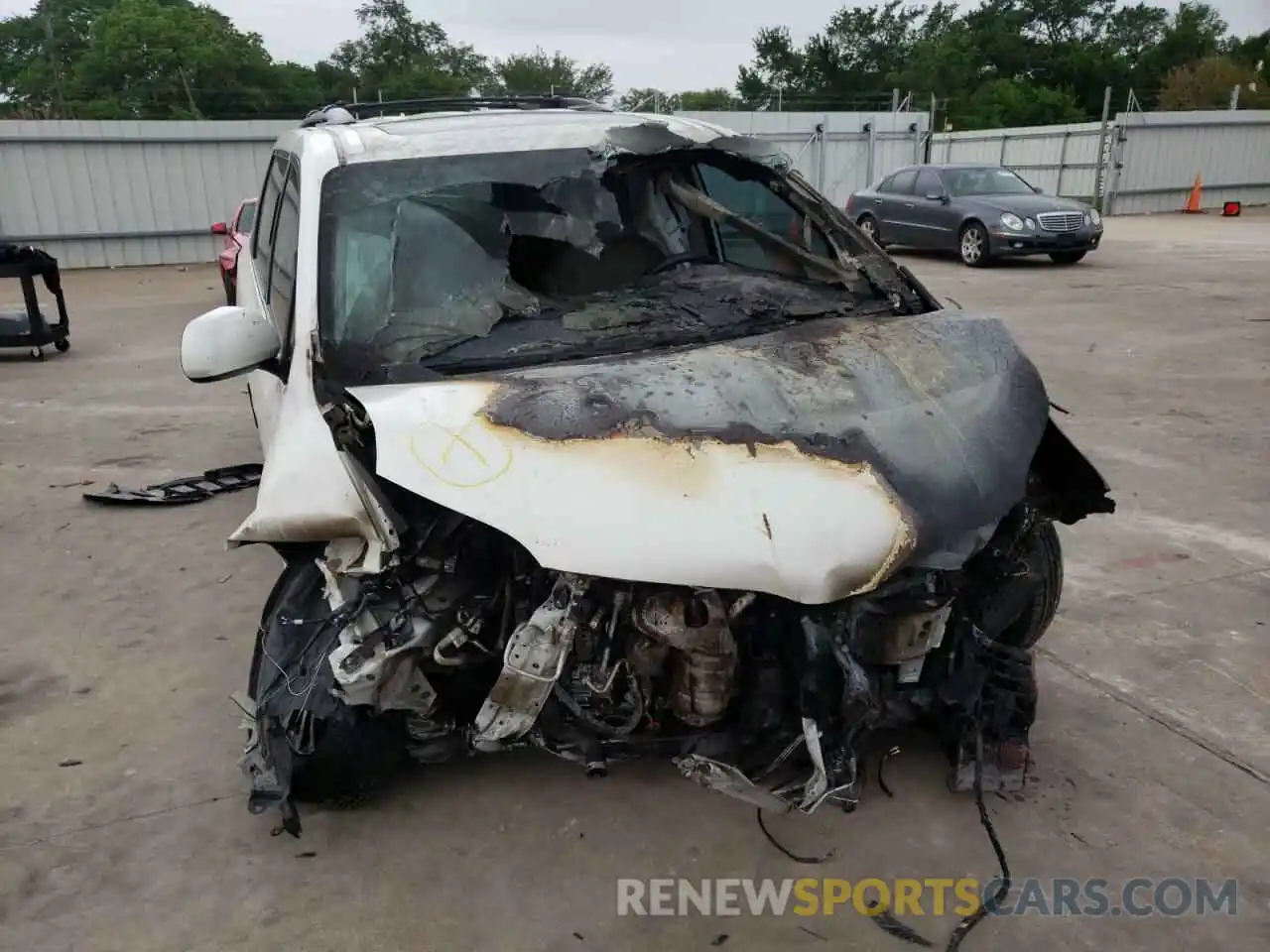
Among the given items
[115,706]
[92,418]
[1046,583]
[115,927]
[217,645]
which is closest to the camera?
[115,927]

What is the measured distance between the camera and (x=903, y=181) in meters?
15.3

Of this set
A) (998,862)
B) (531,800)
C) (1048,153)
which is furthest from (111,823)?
(1048,153)

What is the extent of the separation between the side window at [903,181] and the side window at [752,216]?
12.3 meters

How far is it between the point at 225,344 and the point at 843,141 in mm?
18616

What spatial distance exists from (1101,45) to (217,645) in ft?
195

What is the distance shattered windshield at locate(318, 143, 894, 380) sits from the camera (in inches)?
112

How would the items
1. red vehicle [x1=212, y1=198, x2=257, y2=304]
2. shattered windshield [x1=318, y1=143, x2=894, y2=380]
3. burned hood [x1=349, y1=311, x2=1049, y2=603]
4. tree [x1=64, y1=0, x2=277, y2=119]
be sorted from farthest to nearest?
tree [x1=64, y1=0, x2=277, y2=119], red vehicle [x1=212, y1=198, x2=257, y2=304], shattered windshield [x1=318, y1=143, x2=894, y2=380], burned hood [x1=349, y1=311, x2=1049, y2=603]

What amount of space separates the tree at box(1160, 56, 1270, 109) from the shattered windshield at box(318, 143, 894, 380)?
139 ft

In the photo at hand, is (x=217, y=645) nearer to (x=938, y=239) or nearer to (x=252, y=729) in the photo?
(x=252, y=729)

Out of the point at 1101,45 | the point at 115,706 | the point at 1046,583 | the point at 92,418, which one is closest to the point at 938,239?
the point at 92,418

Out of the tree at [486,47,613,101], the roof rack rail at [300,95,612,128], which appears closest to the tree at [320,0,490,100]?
the tree at [486,47,613,101]

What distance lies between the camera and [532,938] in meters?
2.29

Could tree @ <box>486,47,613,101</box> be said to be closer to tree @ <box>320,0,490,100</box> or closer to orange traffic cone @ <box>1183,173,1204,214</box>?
tree @ <box>320,0,490,100</box>

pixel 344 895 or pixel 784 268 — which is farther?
pixel 784 268
